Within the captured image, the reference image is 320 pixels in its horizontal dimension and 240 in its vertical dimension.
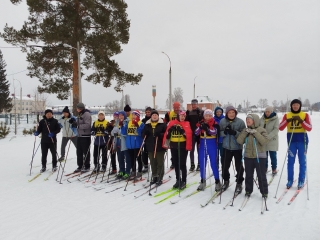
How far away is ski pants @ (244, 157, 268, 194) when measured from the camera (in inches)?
180

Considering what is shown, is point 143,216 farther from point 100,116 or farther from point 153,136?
point 100,116

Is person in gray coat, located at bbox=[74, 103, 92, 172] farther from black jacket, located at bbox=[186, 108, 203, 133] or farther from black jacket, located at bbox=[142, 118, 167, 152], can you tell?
black jacket, located at bbox=[186, 108, 203, 133]

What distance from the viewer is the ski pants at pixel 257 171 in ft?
15.0

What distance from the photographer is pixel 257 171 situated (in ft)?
15.3

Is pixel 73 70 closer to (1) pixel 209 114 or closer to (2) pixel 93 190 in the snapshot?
(2) pixel 93 190

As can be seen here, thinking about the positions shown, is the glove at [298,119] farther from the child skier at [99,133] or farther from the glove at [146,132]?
the child skier at [99,133]

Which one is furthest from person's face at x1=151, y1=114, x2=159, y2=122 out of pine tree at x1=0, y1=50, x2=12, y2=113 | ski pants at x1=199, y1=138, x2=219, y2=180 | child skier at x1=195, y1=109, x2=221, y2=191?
pine tree at x1=0, y1=50, x2=12, y2=113

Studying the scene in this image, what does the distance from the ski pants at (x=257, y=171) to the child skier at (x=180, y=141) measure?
1285 millimetres

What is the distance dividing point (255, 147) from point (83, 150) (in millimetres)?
4845

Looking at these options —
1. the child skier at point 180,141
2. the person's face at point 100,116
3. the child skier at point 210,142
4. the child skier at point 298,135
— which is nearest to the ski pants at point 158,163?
the child skier at point 180,141

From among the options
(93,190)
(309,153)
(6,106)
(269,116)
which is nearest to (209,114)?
(269,116)

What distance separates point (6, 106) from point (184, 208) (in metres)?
34.6

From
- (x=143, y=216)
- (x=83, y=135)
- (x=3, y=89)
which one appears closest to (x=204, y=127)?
(x=143, y=216)

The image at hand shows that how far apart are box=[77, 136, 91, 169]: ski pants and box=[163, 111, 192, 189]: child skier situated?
8.98 feet
